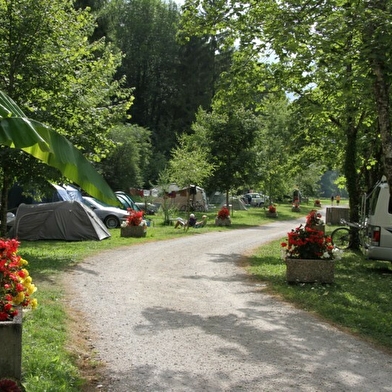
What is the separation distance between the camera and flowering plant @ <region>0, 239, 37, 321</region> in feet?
15.6

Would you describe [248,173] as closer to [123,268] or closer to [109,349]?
[123,268]

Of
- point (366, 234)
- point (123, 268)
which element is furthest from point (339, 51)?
point (123, 268)

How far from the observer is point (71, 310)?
8.20m

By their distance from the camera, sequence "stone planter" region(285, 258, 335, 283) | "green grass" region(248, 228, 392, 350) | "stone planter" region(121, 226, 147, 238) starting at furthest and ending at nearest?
"stone planter" region(121, 226, 147, 238) < "stone planter" region(285, 258, 335, 283) < "green grass" region(248, 228, 392, 350)

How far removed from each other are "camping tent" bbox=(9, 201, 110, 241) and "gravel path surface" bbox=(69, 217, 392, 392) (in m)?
6.63

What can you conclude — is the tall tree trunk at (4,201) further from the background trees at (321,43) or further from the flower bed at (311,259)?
the flower bed at (311,259)

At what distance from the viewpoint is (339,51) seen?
994 centimetres

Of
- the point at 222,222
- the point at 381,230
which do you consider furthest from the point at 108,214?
the point at 381,230

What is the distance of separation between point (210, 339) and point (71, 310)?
2463mm

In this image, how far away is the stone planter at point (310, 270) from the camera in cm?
1070

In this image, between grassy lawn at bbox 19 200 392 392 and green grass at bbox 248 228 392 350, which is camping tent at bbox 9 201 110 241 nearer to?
grassy lawn at bbox 19 200 392 392

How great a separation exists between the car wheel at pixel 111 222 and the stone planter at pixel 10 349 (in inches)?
794

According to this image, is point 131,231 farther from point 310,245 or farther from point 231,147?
point 231,147

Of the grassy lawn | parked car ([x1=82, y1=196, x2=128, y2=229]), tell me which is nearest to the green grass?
the grassy lawn
